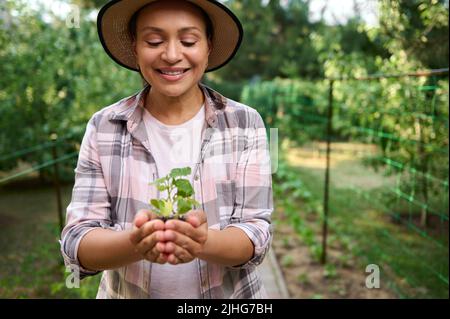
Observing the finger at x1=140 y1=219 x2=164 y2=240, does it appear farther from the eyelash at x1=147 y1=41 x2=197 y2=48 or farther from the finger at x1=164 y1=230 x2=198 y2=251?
the eyelash at x1=147 y1=41 x2=197 y2=48

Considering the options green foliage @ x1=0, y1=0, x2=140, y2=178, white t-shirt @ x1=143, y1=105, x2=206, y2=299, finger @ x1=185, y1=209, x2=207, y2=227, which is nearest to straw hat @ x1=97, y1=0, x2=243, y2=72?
white t-shirt @ x1=143, y1=105, x2=206, y2=299

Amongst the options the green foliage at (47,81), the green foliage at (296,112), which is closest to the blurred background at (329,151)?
the green foliage at (47,81)

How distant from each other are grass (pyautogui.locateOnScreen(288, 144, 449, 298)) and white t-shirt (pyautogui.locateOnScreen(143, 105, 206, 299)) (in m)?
2.30

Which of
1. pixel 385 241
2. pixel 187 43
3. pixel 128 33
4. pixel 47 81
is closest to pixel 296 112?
pixel 385 241

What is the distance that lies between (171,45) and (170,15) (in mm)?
74

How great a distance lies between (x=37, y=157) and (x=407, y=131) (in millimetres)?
4473

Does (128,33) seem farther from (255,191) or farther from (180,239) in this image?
(180,239)

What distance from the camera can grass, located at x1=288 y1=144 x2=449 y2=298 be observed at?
3906 millimetres

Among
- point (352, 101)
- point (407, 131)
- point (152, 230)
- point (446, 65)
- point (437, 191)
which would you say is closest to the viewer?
point (152, 230)

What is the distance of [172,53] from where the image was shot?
119cm

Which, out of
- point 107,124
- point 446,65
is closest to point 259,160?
point 107,124

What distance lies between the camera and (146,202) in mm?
1279

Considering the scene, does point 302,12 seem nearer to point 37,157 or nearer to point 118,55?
point 37,157

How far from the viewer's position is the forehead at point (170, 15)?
3.93 ft
